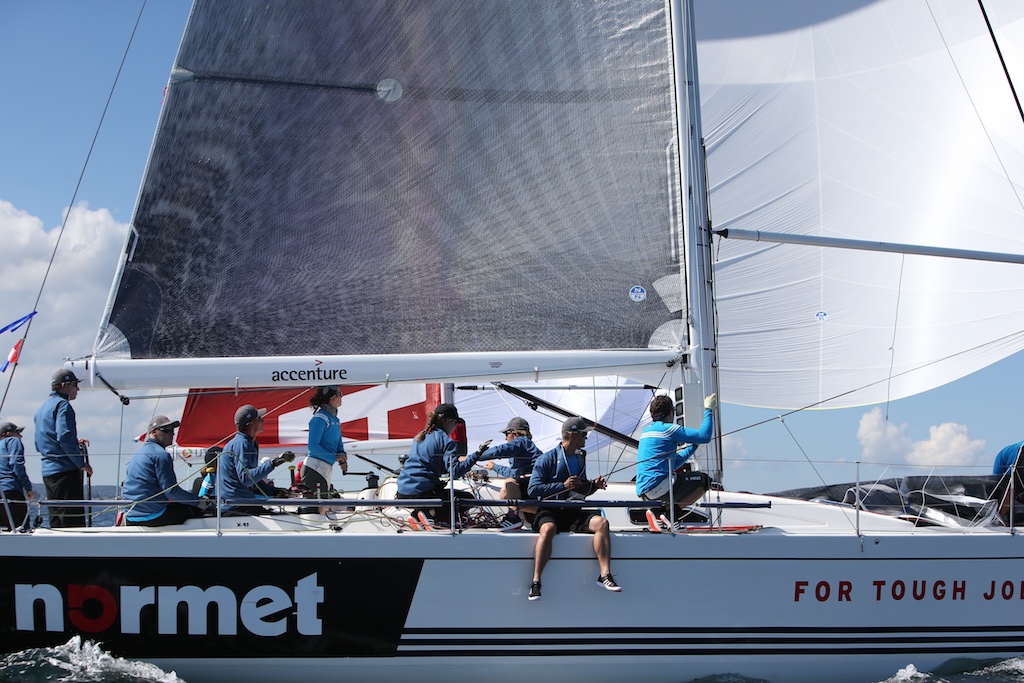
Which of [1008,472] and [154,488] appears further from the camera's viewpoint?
[1008,472]

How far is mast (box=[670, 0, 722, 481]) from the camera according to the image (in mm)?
7121

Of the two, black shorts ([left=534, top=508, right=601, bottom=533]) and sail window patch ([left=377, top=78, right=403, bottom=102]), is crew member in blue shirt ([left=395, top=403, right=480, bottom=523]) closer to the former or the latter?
black shorts ([left=534, top=508, right=601, bottom=533])

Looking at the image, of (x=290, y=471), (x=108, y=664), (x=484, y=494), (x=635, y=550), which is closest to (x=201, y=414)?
(x=290, y=471)

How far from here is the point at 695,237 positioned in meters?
7.45

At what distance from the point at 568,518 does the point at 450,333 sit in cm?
159

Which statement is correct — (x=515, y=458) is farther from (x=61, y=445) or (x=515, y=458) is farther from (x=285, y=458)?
(x=61, y=445)

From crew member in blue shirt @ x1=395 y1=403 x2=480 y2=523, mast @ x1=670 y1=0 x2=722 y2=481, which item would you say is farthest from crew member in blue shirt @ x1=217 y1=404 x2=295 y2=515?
mast @ x1=670 y1=0 x2=722 y2=481

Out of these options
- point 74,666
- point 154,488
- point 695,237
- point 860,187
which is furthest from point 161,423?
point 860,187

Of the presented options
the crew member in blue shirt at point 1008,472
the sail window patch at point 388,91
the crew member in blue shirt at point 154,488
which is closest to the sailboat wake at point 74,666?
the crew member in blue shirt at point 154,488

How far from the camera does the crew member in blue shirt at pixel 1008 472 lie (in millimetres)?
7078

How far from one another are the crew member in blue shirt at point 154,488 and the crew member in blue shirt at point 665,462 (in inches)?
120

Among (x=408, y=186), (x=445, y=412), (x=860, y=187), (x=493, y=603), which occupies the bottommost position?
(x=493, y=603)

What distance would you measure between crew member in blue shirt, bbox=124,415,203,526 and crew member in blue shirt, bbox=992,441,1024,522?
5.64m

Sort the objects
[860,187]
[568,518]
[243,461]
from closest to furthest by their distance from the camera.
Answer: [568,518] < [243,461] < [860,187]
